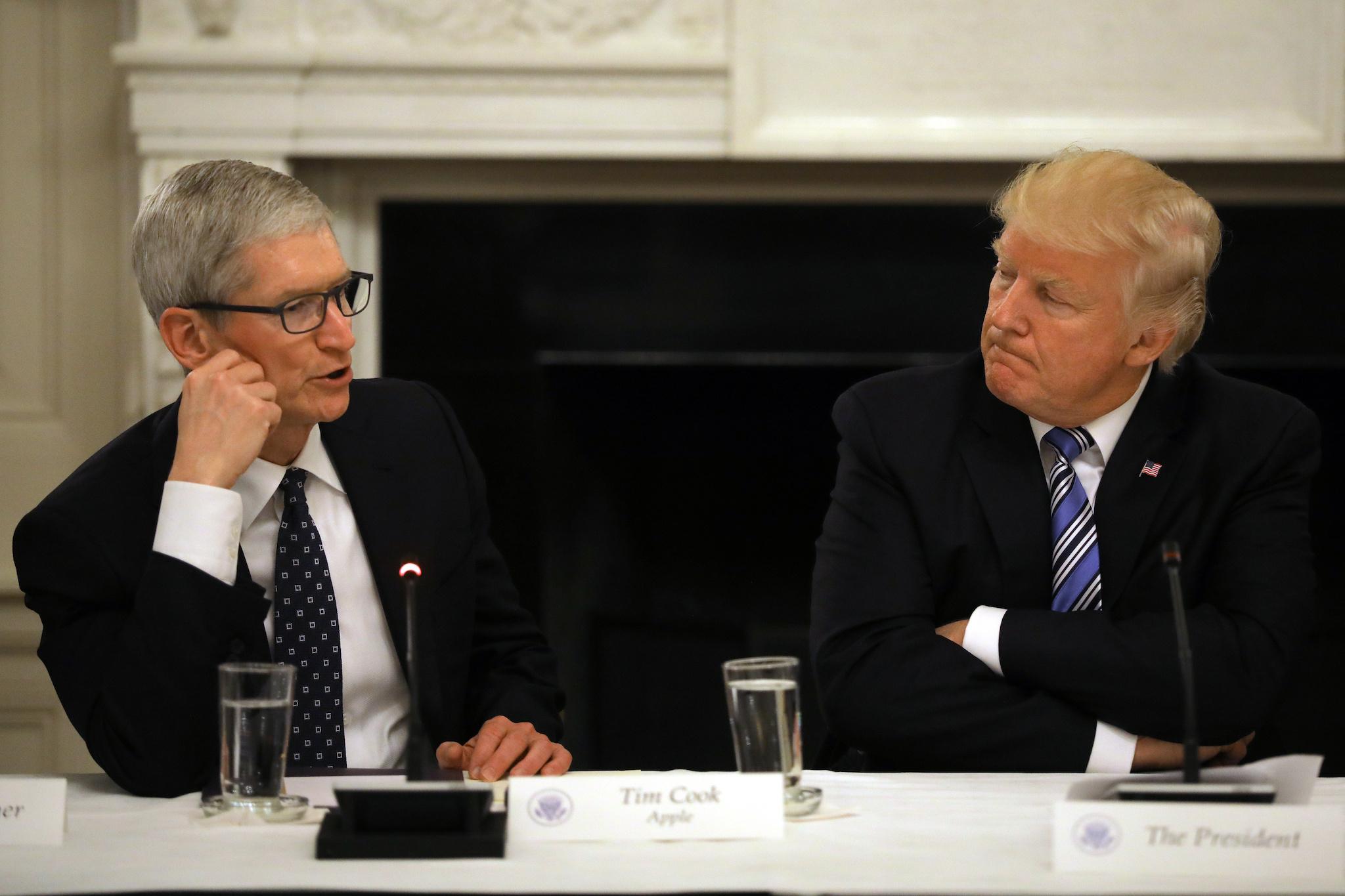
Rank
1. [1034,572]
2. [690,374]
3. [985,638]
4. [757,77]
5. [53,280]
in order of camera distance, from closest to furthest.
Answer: [985,638], [1034,572], [757,77], [53,280], [690,374]

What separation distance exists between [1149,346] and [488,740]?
96 centimetres

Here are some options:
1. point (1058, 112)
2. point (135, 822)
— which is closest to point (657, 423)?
point (1058, 112)

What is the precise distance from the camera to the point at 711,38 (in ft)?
9.97

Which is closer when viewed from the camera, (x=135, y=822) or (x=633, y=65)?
(x=135, y=822)

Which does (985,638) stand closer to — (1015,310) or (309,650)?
(1015,310)

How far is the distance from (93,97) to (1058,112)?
2131 millimetres

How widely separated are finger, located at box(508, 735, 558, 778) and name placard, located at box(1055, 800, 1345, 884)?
583mm

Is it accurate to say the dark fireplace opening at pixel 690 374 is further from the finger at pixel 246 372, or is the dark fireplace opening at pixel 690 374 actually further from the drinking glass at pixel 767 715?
the drinking glass at pixel 767 715

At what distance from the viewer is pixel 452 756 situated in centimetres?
156

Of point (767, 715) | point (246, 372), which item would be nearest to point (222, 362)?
point (246, 372)

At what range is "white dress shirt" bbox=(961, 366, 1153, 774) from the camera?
161 cm

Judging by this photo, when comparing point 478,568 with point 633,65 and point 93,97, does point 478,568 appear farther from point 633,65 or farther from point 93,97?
point 93,97

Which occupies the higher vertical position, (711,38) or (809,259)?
(711,38)

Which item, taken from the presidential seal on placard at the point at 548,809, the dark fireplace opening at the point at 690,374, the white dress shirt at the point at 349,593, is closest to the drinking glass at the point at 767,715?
the presidential seal on placard at the point at 548,809
